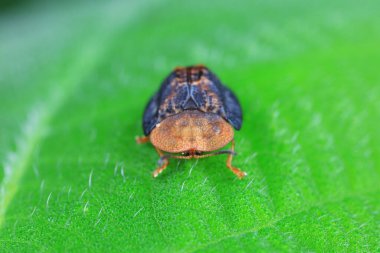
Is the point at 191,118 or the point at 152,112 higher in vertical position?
the point at 191,118

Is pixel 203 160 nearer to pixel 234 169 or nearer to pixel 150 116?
pixel 234 169

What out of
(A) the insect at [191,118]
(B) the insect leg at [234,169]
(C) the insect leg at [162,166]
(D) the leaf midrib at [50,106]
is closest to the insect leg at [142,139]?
(A) the insect at [191,118]

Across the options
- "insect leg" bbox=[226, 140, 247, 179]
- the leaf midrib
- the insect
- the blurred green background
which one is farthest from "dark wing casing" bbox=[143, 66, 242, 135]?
the leaf midrib

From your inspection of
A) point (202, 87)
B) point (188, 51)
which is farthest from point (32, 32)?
point (202, 87)

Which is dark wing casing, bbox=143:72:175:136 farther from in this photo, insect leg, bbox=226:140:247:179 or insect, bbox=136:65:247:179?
insect leg, bbox=226:140:247:179

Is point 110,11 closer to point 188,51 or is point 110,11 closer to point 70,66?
point 70,66

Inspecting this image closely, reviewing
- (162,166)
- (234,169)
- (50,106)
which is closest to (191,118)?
(162,166)
